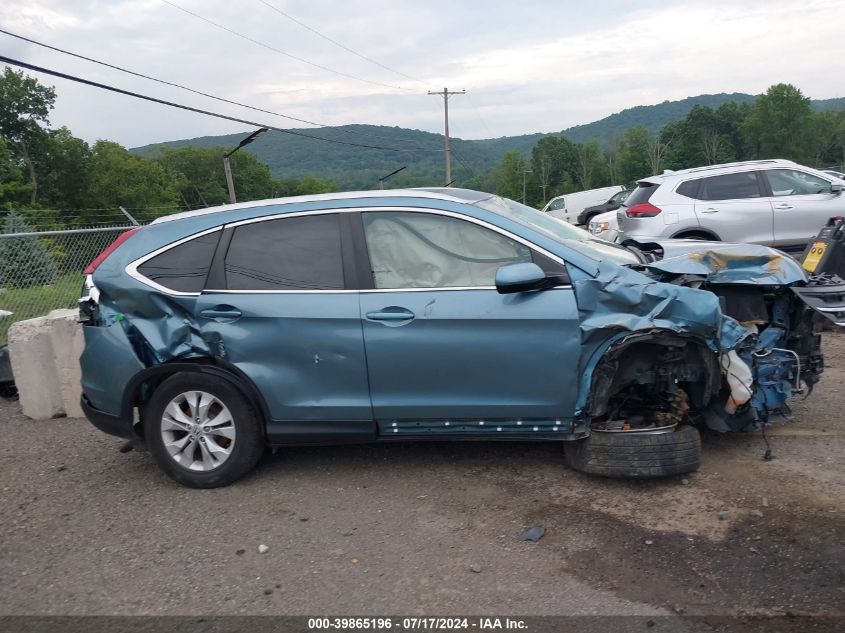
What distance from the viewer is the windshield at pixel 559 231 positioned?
4.56 metres

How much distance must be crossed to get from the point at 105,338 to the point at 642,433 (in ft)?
10.7

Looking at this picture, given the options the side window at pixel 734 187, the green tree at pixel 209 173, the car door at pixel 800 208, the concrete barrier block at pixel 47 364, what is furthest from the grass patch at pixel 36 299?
the green tree at pixel 209 173

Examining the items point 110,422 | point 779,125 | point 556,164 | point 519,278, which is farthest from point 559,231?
point 556,164

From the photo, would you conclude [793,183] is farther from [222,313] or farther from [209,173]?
[209,173]

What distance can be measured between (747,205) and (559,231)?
669 cm

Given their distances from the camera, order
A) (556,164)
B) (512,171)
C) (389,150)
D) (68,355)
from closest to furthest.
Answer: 1. (68,355)
2. (389,150)
3. (512,171)
4. (556,164)

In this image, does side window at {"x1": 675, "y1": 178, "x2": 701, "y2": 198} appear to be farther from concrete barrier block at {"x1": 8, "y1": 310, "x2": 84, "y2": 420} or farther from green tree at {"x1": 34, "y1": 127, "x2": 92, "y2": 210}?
green tree at {"x1": 34, "y1": 127, "x2": 92, "y2": 210}

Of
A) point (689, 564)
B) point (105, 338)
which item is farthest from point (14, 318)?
point (689, 564)

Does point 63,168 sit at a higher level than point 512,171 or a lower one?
higher

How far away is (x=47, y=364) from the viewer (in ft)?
20.9

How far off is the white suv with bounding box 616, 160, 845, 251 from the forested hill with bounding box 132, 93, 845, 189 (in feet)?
27.2

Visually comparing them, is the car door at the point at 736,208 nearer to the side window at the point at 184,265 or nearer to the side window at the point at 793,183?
the side window at the point at 793,183

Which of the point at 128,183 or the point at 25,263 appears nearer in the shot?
the point at 25,263

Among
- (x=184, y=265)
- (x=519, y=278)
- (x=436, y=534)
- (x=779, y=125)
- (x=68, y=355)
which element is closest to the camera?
(x=436, y=534)
